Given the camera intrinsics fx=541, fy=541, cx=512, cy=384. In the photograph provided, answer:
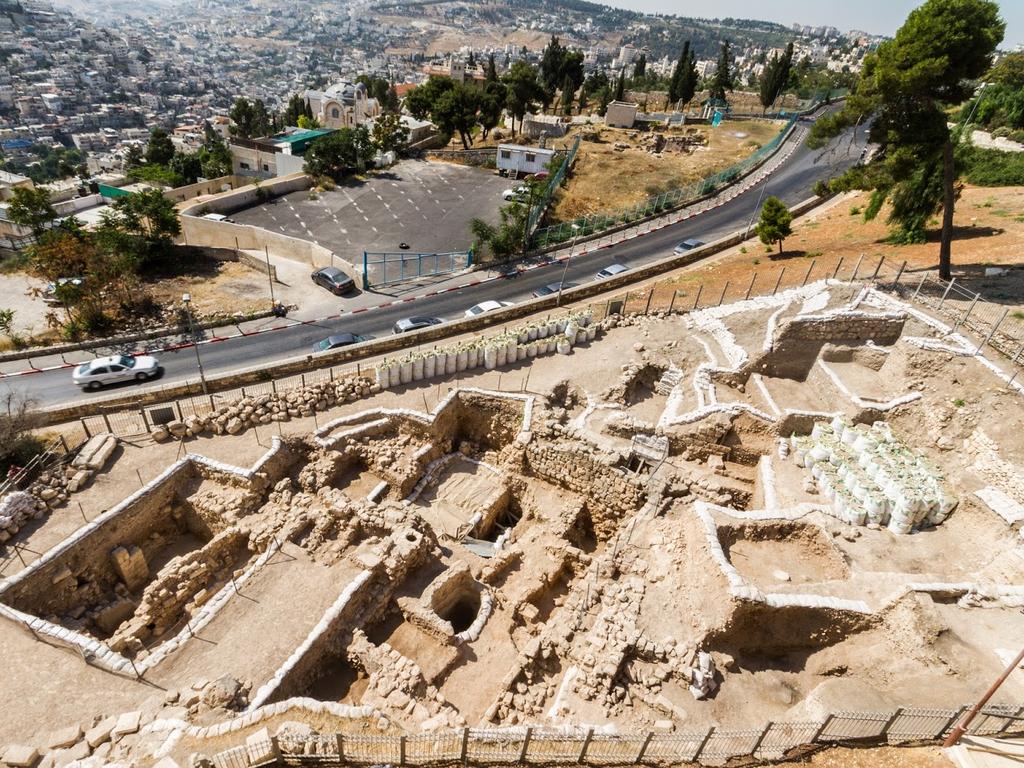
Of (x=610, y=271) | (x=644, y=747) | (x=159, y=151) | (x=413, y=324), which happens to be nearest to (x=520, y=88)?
(x=610, y=271)

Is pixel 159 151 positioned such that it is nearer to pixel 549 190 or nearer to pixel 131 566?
pixel 549 190

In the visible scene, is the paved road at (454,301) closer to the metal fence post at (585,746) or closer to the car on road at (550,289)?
the car on road at (550,289)

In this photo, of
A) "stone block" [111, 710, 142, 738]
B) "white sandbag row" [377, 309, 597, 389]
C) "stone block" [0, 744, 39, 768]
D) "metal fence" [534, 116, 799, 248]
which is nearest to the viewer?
"stone block" [0, 744, 39, 768]

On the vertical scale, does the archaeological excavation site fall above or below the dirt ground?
below

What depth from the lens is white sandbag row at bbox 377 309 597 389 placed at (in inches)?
1184

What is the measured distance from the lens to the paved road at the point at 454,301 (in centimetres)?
3219

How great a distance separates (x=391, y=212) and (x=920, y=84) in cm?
4681

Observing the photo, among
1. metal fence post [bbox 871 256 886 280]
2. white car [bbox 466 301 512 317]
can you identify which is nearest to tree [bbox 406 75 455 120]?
white car [bbox 466 301 512 317]

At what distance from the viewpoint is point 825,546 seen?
2036 cm

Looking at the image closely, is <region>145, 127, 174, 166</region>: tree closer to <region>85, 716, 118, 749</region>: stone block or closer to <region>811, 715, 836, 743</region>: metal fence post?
<region>85, 716, 118, 749</region>: stone block

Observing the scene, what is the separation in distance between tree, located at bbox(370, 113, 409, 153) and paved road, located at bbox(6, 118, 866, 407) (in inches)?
1525

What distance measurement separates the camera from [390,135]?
245 ft

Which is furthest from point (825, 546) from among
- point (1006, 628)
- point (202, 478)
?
point (202, 478)

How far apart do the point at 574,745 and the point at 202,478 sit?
19.6 m
